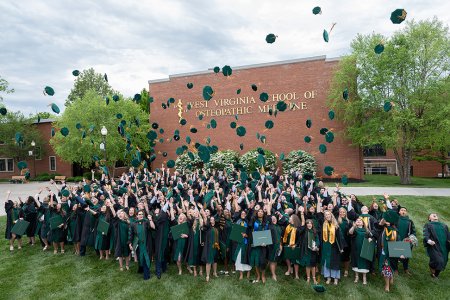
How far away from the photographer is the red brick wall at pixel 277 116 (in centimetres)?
2305

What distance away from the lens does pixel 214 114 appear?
25.9 m

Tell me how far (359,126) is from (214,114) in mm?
10435

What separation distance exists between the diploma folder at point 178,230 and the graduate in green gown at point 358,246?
3.45 meters

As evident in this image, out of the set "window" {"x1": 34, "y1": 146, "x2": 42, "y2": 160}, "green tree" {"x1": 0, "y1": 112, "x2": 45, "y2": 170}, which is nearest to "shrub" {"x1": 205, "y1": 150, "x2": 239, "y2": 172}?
"green tree" {"x1": 0, "y1": 112, "x2": 45, "y2": 170}

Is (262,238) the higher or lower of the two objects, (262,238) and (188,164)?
the lower

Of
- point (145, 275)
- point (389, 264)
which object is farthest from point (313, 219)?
point (145, 275)

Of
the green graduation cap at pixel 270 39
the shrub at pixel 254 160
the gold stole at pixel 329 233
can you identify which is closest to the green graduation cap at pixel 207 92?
the green graduation cap at pixel 270 39

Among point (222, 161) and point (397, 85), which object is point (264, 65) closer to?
point (222, 161)

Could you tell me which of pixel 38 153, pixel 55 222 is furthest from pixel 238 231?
pixel 38 153

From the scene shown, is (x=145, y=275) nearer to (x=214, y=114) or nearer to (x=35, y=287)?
(x=35, y=287)

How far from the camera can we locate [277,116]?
79.7 feet

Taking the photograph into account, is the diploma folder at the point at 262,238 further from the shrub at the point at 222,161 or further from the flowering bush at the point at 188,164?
the flowering bush at the point at 188,164

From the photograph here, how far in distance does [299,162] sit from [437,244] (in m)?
15.5

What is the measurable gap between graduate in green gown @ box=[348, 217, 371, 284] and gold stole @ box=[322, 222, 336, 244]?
0.37 m
